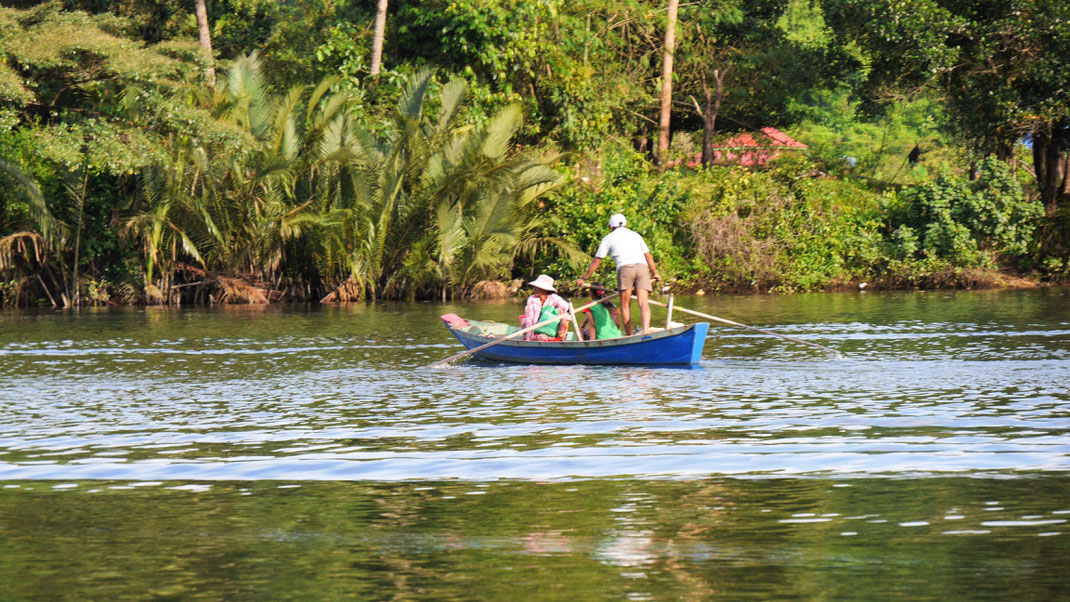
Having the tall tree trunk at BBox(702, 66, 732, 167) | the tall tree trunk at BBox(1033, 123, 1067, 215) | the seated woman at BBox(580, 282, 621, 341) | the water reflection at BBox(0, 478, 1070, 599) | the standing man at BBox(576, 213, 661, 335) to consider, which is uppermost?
the tall tree trunk at BBox(702, 66, 732, 167)

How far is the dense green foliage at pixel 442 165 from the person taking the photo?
104 ft

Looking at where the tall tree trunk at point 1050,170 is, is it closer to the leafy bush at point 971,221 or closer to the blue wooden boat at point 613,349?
the leafy bush at point 971,221

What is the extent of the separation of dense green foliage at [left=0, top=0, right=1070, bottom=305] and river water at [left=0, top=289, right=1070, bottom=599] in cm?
1393

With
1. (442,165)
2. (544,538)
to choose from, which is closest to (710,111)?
(442,165)

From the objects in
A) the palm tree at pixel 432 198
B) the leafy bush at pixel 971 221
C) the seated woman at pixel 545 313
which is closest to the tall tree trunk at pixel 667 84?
the leafy bush at pixel 971 221

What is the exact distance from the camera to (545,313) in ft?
60.3

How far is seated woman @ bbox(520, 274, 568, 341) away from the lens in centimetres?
1833

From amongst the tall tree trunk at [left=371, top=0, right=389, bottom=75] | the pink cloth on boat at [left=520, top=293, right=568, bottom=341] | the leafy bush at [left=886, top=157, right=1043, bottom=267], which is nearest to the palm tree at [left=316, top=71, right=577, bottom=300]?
the tall tree trunk at [left=371, top=0, right=389, bottom=75]

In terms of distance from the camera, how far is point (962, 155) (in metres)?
37.8

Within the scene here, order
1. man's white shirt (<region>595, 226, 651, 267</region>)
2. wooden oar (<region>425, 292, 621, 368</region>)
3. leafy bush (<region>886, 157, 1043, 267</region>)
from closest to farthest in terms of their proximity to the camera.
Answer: wooden oar (<region>425, 292, 621, 368</region>) < man's white shirt (<region>595, 226, 651, 267</region>) < leafy bush (<region>886, 157, 1043, 267</region>)

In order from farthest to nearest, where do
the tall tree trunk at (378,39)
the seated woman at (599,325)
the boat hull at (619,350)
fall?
the tall tree trunk at (378,39) < the seated woman at (599,325) < the boat hull at (619,350)

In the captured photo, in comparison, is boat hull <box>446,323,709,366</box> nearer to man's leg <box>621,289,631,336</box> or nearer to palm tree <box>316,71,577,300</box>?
man's leg <box>621,289,631,336</box>

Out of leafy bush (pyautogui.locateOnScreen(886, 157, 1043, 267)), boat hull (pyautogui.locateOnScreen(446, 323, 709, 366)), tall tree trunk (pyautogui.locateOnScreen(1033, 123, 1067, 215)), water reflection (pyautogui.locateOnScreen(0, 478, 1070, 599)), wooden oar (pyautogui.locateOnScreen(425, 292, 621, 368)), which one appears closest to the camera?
water reflection (pyautogui.locateOnScreen(0, 478, 1070, 599))

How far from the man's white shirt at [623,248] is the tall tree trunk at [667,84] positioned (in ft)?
72.0
